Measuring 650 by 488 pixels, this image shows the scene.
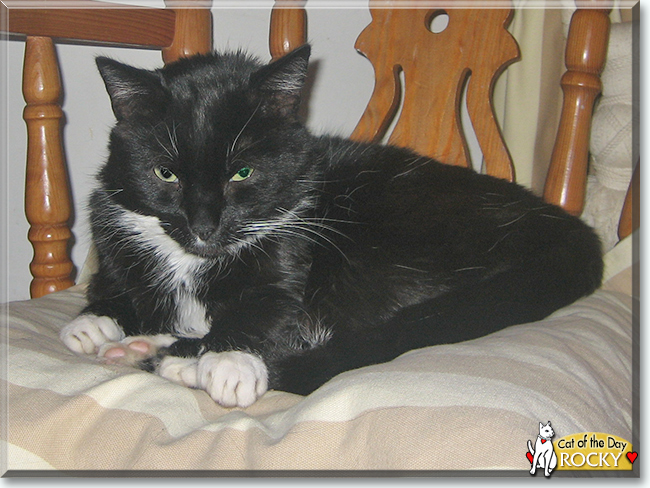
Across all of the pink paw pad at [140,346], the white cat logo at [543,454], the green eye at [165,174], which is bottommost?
the pink paw pad at [140,346]

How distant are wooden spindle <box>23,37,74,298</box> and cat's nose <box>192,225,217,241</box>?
1.54ft

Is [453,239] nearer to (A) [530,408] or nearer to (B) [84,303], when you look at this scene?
(A) [530,408]

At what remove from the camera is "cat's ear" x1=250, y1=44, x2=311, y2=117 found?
Answer: 3.32 ft

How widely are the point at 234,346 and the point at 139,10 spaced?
3.00ft

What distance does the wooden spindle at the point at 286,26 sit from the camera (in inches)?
58.3

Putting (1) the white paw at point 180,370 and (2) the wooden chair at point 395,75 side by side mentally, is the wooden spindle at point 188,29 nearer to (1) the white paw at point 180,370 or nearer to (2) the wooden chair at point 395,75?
(2) the wooden chair at point 395,75

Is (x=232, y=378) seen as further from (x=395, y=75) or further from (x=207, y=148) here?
(x=395, y=75)

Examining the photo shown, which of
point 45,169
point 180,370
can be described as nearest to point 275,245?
point 180,370

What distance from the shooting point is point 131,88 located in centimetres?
102

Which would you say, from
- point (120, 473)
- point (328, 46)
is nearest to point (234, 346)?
point (120, 473)

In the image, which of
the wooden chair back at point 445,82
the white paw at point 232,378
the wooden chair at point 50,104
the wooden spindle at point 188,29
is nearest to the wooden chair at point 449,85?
the wooden chair back at point 445,82

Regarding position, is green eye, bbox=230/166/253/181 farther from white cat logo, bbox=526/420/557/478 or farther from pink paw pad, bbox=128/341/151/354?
white cat logo, bbox=526/420/557/478

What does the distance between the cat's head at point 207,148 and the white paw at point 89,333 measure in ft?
0.71

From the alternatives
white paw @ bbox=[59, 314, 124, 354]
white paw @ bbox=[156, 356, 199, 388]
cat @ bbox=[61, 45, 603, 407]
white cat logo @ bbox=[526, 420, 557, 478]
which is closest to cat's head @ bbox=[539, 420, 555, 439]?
white cat logo @ bbox=[526, 420, 557, 478]
